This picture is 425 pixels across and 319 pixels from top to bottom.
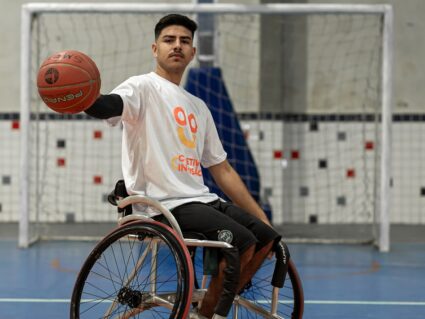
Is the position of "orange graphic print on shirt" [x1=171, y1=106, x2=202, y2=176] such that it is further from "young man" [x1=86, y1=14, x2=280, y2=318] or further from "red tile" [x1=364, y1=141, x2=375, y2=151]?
"red tile" [x1=364, y1=141, x2=375, y2=151]

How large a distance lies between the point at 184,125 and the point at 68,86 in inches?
23.8

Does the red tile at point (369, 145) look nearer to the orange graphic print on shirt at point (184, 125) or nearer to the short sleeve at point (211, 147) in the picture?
the short sleeve at point (211, 147)

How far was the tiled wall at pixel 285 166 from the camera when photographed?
9.09 m

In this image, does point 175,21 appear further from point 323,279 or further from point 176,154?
point 323,279

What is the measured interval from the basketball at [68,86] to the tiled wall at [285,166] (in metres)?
5.51

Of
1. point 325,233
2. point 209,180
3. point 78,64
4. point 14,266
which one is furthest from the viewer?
point 325,233

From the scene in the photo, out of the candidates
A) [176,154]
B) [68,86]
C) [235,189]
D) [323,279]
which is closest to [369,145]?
[323,279]

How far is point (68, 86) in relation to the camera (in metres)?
3.53

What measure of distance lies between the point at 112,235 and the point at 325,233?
17.1 ft

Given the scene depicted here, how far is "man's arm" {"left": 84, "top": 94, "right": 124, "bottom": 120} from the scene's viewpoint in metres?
3.58

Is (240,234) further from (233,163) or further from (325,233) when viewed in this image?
(325,233)

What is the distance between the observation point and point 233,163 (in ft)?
25.2

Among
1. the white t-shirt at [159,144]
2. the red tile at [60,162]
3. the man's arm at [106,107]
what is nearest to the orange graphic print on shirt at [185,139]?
the white t-shirt at [159,144]

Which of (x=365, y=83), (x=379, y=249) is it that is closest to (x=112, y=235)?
(x=379, y=249)
